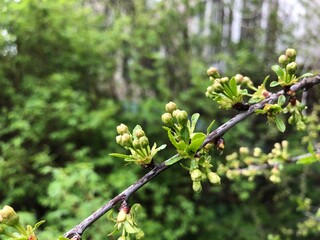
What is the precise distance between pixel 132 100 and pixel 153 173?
286cm

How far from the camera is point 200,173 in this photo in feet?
2.00

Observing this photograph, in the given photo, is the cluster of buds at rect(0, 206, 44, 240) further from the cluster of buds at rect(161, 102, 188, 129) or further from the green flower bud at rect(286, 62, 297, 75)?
the green flower bud at rect(286, 62, 297, 75)

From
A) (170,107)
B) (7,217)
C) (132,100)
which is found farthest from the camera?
(132,100)

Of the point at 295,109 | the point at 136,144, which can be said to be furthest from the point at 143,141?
the point at 295,109

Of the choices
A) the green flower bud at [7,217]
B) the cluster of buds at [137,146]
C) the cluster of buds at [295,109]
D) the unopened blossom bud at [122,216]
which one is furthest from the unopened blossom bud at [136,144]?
the cluster of buds at [295,109]

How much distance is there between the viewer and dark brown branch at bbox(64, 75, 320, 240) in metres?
0.56

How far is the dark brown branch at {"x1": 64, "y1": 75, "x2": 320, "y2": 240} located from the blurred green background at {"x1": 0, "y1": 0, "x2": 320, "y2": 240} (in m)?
1.45

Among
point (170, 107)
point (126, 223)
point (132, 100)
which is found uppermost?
point (170, 107)

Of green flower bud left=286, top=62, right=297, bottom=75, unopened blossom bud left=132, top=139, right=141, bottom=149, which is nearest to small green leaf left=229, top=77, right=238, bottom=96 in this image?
green flower bud left=286, top=62, right=297, bottom=75

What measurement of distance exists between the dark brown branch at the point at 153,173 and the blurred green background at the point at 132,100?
4.75ft

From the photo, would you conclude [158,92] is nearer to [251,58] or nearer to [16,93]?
[251,58]

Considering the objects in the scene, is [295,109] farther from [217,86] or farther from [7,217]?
[7,217]

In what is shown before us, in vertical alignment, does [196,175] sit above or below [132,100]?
above

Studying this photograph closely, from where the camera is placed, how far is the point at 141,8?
3309 millimetres
